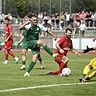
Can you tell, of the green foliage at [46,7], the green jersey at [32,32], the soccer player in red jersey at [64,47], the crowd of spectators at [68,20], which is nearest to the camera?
the soccer player in red jersey at [64,47]

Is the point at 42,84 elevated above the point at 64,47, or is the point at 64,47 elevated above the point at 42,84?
the point at 64,47

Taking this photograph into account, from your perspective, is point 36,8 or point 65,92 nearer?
point 65,92

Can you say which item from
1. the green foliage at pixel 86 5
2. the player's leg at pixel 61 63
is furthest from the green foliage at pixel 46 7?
the player's leg at pixel 61 63

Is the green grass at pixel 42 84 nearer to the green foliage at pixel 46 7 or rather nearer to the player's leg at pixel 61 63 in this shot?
the player's leg at pixel 61 63

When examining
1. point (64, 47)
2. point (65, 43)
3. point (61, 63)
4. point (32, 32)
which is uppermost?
point (32, 32)

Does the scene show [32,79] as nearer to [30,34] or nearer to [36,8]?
[30,34]

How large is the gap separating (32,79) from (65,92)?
282 cm

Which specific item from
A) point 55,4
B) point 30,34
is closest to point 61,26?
point 55,4

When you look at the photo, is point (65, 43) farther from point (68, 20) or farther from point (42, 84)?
point (68, 20)

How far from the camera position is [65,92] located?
40.1ft

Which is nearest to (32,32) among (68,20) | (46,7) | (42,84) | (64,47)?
(64,47)

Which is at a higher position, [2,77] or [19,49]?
[2,77]

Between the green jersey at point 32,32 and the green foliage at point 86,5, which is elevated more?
the green jersey at point 32,32

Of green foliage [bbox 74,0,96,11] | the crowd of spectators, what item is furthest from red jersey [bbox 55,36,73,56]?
green foliage [bbox 74,0,96,11]
